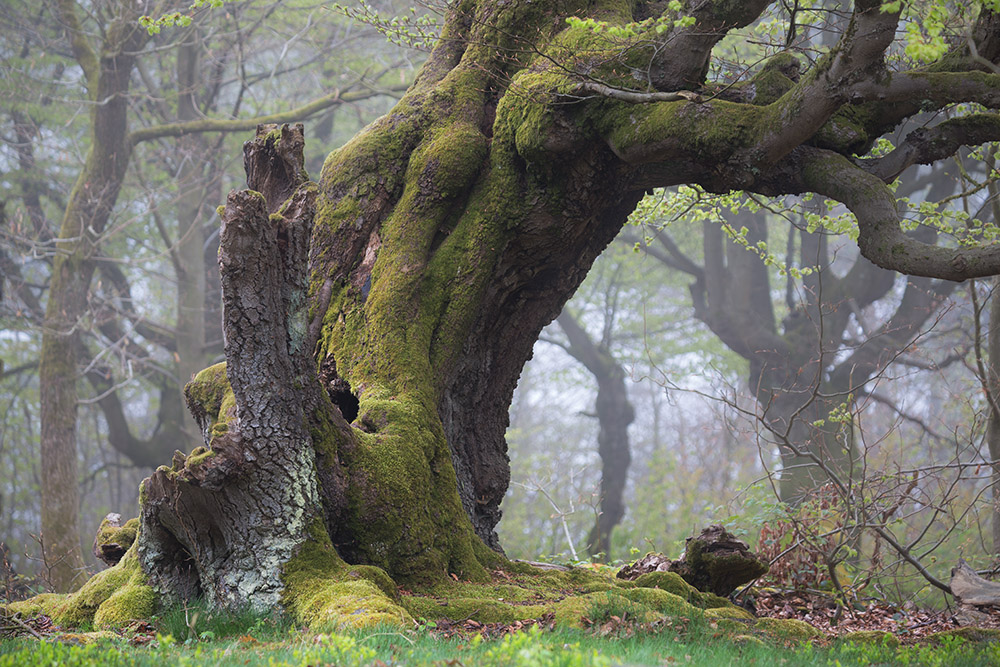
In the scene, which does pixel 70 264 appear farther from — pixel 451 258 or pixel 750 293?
pixel 750 293

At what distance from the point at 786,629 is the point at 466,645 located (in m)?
2.69

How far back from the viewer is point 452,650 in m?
3.91

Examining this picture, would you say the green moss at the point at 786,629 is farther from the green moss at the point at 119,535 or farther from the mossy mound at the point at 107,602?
the green moss at the point at 119,535

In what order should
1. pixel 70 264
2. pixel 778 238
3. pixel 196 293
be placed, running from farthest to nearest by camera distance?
pixel 778 238
pixel 196 293
pixel 70 264

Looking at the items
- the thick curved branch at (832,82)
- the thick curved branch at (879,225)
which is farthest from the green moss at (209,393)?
the thick curved branch at (879,225)

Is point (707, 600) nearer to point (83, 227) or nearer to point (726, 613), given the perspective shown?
point (726, 613)

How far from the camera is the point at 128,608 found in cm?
514

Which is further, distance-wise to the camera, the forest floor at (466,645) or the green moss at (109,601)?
the green moss at (109,601)

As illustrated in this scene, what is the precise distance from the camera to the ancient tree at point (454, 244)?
16.7ft

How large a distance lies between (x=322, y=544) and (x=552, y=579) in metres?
2.34

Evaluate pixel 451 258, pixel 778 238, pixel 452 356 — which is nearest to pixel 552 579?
pixel 452 356

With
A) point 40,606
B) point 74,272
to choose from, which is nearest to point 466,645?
point 40,606

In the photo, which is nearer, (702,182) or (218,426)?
(218,426)

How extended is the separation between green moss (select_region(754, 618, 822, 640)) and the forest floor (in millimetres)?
97
